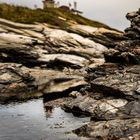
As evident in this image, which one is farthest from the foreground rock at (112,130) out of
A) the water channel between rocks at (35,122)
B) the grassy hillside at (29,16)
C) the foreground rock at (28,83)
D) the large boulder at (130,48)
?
the grassy hillside at (29,16)

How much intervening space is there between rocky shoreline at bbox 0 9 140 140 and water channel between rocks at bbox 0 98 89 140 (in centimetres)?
173

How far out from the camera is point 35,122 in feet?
158

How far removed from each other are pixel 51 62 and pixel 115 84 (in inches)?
1159

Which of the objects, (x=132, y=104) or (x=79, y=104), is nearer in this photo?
(x=132, y=104)

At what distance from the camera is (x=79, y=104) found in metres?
53.0

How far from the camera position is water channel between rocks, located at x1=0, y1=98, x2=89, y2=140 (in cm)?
4216

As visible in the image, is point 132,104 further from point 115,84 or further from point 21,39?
point 21,39

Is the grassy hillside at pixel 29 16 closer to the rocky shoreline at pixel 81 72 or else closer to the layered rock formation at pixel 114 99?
the rocky shoreline at pixel 81 72

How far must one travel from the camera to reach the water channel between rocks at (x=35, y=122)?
42156 millimetres

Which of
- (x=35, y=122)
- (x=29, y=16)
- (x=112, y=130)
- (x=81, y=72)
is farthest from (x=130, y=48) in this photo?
(x=29, y=16)

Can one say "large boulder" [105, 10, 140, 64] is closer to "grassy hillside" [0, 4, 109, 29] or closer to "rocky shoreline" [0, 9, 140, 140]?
"rocky shoreline" [0, 9, 140, 140]

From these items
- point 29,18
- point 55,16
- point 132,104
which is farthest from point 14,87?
point 55,16

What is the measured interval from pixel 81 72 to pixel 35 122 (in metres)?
28.6

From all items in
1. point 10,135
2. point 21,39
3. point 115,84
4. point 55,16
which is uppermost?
point 55,16
